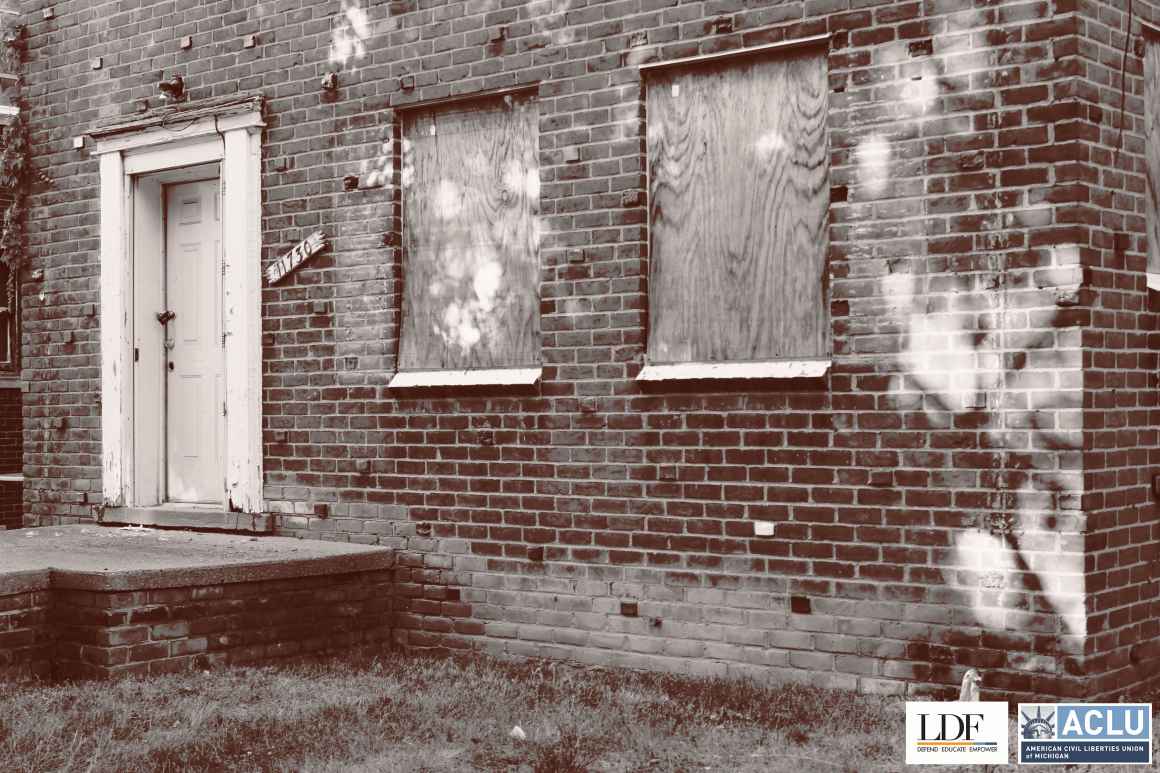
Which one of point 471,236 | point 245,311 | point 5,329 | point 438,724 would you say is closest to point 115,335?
point 245,311

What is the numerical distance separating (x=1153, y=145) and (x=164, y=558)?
5469mm

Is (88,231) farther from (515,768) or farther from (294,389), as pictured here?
(515,768)

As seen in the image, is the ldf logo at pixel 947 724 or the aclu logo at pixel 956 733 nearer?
the aclu logo at pixel 956 733

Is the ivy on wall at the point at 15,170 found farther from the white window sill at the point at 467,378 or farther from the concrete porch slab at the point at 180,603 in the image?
the white window sill at the point at 467,378

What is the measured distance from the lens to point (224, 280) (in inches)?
365

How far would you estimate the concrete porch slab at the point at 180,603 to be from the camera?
698cm

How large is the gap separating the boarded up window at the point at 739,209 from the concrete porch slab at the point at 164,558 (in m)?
2.18

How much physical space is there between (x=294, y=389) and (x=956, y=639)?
4482mm

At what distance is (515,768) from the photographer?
5.38 m

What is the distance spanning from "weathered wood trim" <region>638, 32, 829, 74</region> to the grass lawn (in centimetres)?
306

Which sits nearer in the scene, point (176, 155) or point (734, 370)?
point (734, 370)

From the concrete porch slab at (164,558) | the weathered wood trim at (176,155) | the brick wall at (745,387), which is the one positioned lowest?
the concrete porch slab at (164,558)

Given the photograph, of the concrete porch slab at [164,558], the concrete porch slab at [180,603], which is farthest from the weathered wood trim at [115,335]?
the concrete porch slab at [180,603]

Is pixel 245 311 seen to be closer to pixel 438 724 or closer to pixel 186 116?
pixel 186 116
